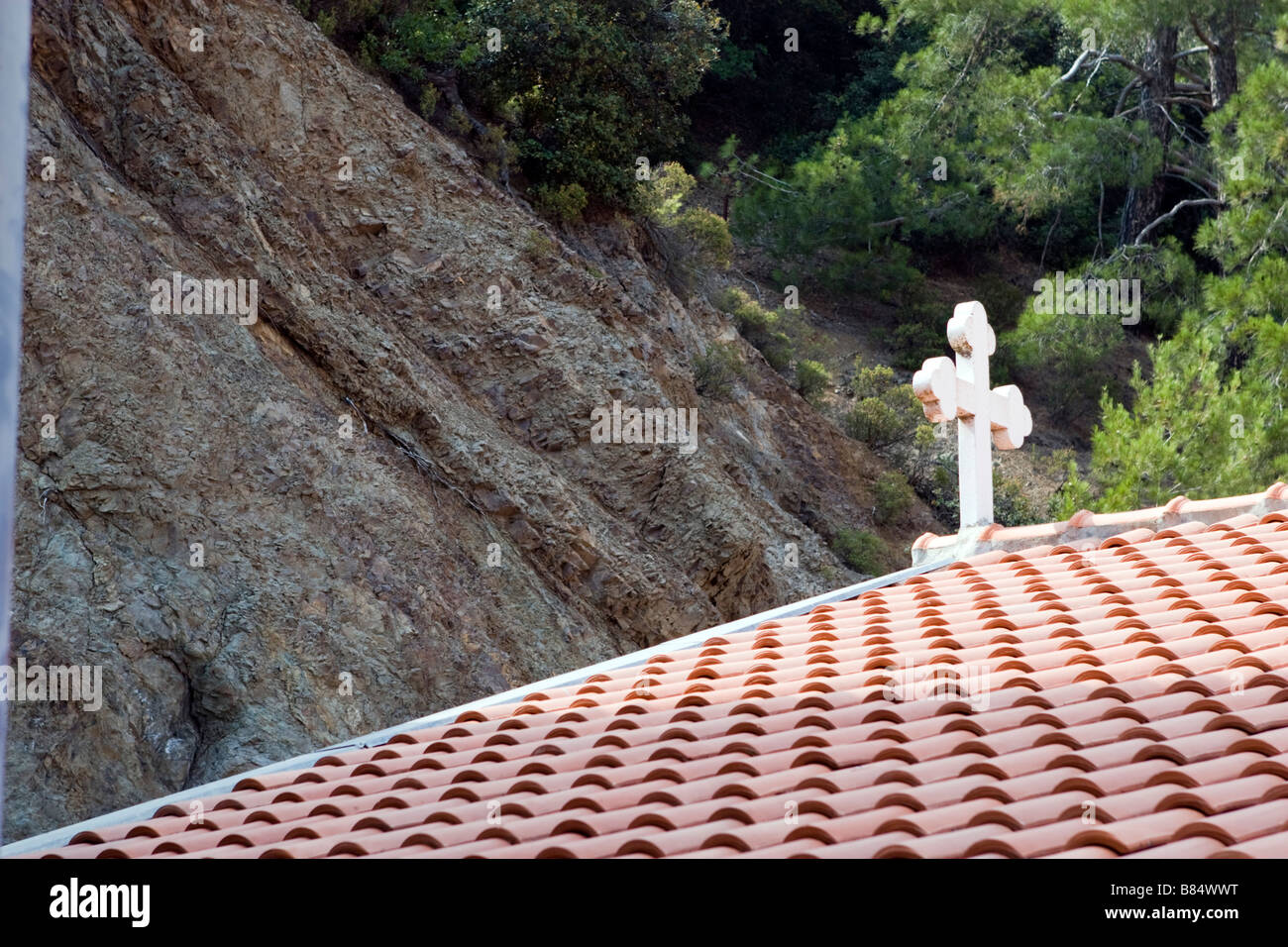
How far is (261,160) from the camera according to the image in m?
15.2

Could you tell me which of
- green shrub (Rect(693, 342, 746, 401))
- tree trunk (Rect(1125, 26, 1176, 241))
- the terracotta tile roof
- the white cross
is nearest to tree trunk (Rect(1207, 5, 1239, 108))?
tree trunk (Rect(1125, 26, 1176, 241))

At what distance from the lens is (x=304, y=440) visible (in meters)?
12.4

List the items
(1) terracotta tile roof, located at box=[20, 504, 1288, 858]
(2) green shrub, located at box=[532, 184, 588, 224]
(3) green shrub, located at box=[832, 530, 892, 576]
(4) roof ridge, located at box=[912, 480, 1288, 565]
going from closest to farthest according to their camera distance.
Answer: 1. (1) terracotta tile roof, located at box=[20, 504, 1288, 858]
2. (4) roof ridge, located at box=[912, 480, 1288, 565]
3. (3) green shrub, located at box=[832, 530, 892, 576]
4. (2) green shrub, located at box=[532, 184, 588, 224]

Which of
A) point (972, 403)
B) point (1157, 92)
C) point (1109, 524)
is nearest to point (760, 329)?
point (1157, 92)

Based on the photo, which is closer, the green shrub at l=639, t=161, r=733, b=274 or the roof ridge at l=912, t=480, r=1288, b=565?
the roof ridge at l=912, t=480, r=1288, b=565

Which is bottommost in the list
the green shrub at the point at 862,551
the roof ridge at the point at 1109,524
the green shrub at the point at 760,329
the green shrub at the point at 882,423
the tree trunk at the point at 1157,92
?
the green shrub at the point at 862,551

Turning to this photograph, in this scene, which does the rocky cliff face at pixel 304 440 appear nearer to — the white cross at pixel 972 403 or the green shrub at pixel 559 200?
the green shrub at pixel 559 200

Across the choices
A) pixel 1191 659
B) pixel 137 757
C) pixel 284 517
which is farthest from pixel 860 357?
pixel 1191 659

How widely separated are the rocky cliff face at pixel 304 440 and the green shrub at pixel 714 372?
234mm

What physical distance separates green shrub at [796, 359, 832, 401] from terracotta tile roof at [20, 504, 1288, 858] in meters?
14.7

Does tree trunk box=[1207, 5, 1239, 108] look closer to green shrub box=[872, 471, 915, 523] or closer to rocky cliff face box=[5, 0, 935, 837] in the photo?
green shrub box=[872, 471, 915, 523]

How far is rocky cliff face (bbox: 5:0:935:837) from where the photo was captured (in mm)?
10656

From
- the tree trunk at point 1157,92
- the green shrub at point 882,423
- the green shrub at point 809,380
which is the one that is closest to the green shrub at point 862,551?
the green shrub at point 882,423

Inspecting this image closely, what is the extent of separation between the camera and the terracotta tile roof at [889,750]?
12.0ft
